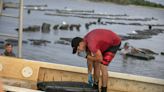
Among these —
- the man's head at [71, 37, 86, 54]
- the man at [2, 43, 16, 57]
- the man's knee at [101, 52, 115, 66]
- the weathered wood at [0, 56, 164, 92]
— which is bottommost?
the weathered wood at [0, 56, 164, 92]

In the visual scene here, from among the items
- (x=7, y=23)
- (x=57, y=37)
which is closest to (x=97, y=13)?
(x=57, y=37)

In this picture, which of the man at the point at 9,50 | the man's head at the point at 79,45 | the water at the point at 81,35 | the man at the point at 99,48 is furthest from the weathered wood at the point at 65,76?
the man's head at the point at 79,45

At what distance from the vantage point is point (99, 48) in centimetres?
407

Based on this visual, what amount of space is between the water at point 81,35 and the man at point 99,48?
0.52 meters

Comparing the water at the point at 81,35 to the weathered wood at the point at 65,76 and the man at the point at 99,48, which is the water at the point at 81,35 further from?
the man at the point at 99,48

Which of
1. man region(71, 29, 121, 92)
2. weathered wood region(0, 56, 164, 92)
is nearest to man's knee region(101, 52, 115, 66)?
man region(71, 29, 121, 92)

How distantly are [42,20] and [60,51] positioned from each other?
1.61 feet

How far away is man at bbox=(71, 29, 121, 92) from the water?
0.52 metres

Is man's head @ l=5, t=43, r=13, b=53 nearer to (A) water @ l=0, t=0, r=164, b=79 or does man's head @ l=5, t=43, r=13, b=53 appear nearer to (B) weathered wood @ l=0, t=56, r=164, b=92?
(A) water @ l=0, t=0, r=164, b=79

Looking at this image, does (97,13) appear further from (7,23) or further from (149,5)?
(7,23)

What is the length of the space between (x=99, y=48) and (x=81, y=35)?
0.83 meters

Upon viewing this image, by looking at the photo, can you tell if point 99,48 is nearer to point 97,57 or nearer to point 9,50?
point 97,57

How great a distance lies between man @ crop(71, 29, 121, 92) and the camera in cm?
395

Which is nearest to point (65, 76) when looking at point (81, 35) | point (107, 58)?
point (81, 35)
